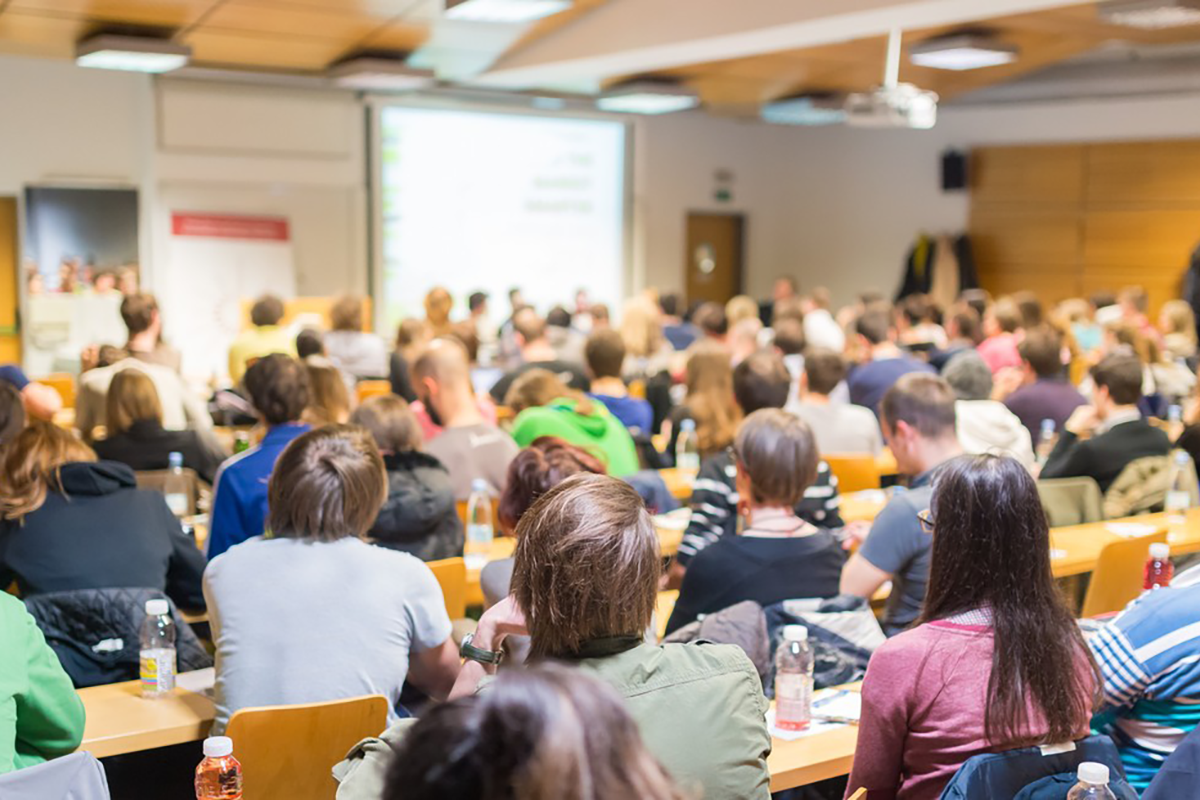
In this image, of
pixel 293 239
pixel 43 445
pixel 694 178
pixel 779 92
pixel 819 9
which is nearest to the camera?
pixel 43 445

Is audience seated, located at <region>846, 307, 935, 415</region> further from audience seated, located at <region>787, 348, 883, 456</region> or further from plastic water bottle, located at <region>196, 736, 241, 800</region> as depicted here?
plastic water bottle, located at <region>196, 736, 241, 800</region>

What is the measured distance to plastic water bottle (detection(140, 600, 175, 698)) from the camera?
3.03 meters

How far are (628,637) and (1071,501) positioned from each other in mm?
3599

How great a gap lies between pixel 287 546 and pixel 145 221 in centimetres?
852

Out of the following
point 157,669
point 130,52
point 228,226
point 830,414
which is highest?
point 130,52

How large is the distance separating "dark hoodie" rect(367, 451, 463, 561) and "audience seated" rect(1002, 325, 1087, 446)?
3.77 metres

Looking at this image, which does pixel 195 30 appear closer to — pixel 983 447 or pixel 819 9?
pixel 819 9

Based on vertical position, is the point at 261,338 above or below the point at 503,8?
below

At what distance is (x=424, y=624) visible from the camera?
2936 mm

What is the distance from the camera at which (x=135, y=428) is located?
5016mm

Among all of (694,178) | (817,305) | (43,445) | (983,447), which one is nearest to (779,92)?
(817,305)

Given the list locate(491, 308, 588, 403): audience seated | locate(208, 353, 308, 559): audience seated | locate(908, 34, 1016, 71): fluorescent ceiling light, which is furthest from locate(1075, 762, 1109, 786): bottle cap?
locate(908, 34, 1016, 71): fluorescent ceiling light

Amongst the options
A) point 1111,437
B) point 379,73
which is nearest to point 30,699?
point 1111,437

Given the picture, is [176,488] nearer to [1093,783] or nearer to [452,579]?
[452,579]
